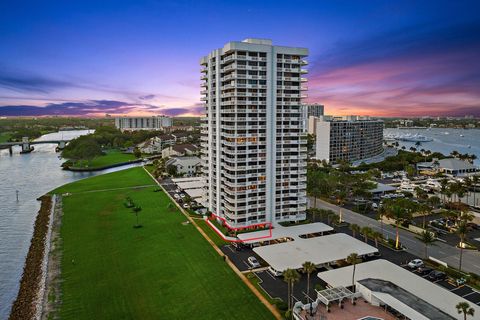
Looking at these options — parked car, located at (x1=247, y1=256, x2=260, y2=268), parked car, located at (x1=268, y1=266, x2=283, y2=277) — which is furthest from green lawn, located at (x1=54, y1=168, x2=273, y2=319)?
parked car, located at (x1=268, y1=266, x2=283, y2=277)

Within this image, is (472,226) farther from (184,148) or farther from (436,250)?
(184,148)

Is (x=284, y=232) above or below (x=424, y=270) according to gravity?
above

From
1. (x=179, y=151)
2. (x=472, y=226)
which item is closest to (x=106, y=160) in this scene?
(x=179, y=151)

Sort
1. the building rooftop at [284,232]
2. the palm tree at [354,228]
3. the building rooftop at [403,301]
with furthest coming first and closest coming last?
the palm tree at [354,228]
the building rooftop at [284,232]
the building rooftop at [403,301]

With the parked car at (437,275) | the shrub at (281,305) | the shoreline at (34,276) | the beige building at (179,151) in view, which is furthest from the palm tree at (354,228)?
the beige building at (179,151)

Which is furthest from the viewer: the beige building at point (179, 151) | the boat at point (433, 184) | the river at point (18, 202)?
the beige building at point (179, 151)

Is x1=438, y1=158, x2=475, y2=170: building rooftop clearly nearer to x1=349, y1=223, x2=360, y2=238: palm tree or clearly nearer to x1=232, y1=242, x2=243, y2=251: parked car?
x1=349, y1=223, x2=360, y2=238: palm tree

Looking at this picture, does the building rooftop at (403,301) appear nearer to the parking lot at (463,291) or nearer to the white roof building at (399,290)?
the white roof building at (399,290)
